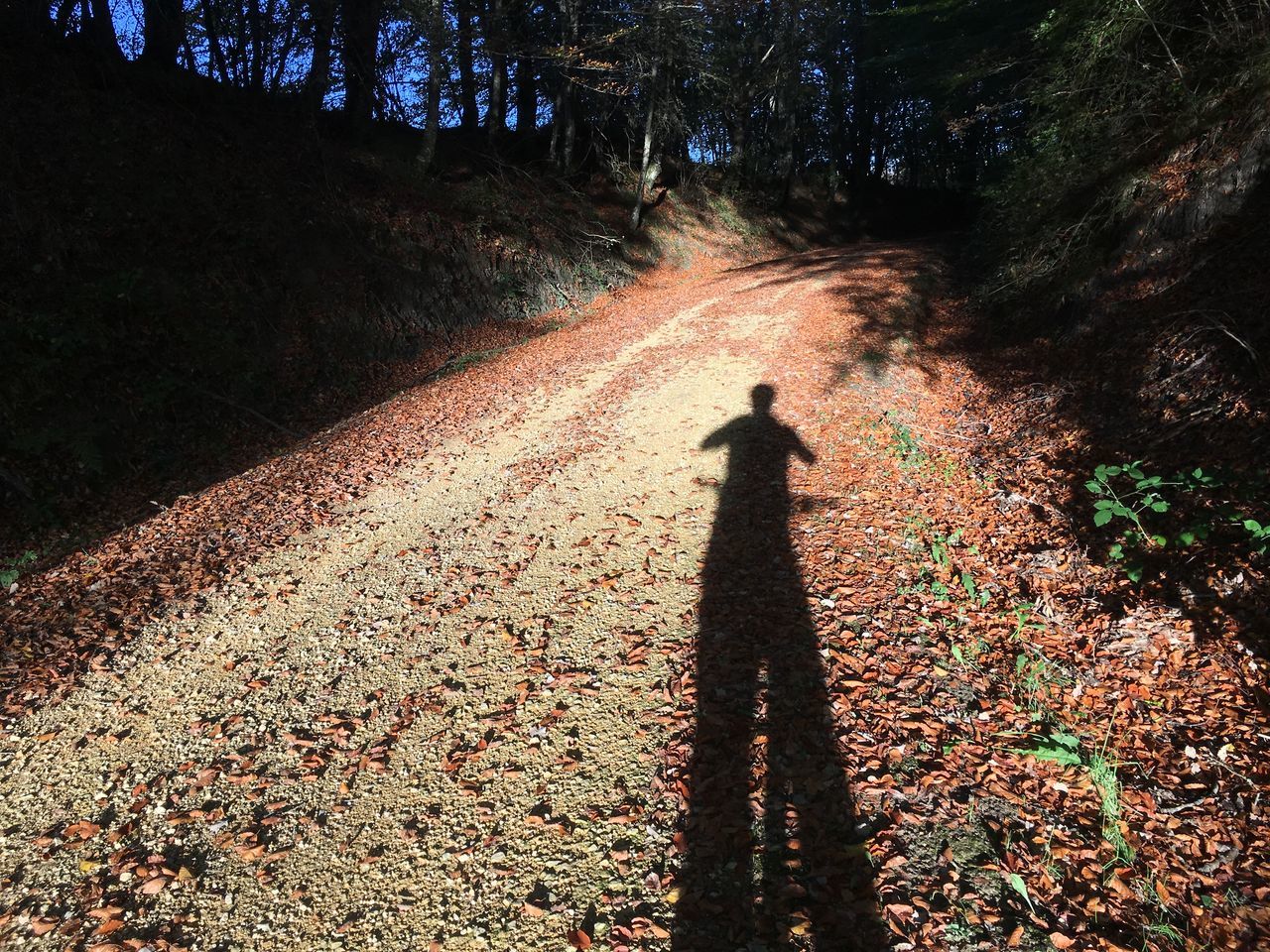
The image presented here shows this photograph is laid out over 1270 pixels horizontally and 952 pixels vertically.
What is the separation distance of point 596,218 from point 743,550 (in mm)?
Answer: 18653

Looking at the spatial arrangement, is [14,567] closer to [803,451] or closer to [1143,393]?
[803,451]

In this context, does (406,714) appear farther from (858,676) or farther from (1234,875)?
(1234,875)

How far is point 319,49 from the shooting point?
14.5 m

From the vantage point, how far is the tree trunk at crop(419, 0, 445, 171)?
13820 millimetres

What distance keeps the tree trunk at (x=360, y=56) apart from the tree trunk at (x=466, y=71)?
2048mm

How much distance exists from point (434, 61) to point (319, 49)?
2.83 meters

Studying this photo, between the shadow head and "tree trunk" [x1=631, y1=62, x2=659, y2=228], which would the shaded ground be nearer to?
the shadow head

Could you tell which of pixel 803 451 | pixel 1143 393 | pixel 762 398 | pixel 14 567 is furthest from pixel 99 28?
pixel 1143 393

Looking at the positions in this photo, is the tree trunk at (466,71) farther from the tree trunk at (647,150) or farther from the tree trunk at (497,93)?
the tree trunk at (647,150)

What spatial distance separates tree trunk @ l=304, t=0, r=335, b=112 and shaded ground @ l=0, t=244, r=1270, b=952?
1308 centimetres

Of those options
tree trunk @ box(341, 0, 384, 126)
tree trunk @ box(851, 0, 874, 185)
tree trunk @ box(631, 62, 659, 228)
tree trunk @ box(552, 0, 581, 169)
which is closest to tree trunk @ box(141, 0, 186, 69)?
tree trunk @ box(341, 0, 384, 126)

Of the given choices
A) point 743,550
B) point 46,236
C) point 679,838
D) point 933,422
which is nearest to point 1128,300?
point 933,422

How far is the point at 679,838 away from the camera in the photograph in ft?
9.73

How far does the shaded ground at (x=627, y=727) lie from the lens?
2.73 m
